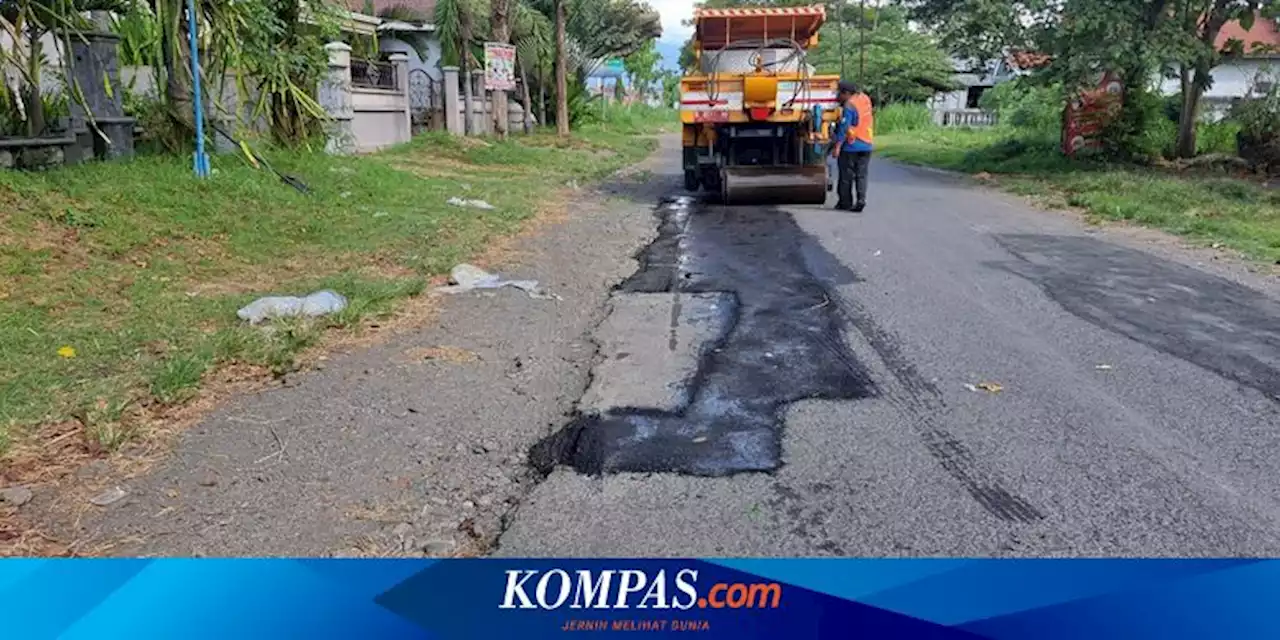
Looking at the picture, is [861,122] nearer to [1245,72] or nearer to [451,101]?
[451,101]

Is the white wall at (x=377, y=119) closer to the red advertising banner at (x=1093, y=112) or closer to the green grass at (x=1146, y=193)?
the green grass at (x=1146, y=193)

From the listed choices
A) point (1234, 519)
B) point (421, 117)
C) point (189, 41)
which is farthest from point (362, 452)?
point (421, 117)

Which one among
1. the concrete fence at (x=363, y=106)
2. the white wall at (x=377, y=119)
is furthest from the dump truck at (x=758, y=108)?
the white wall at (x=377, y=119)

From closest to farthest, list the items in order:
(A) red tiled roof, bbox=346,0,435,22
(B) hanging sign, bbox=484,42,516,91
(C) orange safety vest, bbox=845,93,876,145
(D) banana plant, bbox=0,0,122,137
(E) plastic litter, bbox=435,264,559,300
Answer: (E) plastic litter, bbox=435,264,559,300 → (D) banana plant, bbox=0,0,122,137 → (C) orange safety vest, bbox=845,93,876,145 → (B) hanging sign, bbox=484,42,516,91 → (A) red tiled roof, bbox=346,0,435,22

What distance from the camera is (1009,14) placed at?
1936cm

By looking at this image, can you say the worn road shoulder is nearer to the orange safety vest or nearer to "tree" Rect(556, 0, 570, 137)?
the orange safety vest

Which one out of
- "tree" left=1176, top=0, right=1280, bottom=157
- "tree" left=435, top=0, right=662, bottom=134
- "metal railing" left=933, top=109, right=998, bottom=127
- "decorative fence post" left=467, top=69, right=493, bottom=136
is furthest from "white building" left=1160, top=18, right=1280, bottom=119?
"decorative fence post" left=467, top=69, right=493, bottom=136

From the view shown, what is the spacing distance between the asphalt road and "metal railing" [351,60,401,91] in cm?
1293

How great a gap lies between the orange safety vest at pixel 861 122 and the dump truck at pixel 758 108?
0.48 m

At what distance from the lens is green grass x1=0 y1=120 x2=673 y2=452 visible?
485cm

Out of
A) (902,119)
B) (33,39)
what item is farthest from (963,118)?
(33,39)

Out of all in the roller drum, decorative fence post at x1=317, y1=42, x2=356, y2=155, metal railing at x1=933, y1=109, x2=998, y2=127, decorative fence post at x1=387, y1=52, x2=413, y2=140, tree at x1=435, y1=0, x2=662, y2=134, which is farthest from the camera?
metal railing at x1=933, y1=109, x2=998, y2=127

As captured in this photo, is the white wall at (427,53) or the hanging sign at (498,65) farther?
the white wall at (427,53)

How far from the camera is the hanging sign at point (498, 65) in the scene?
22.7 meters
